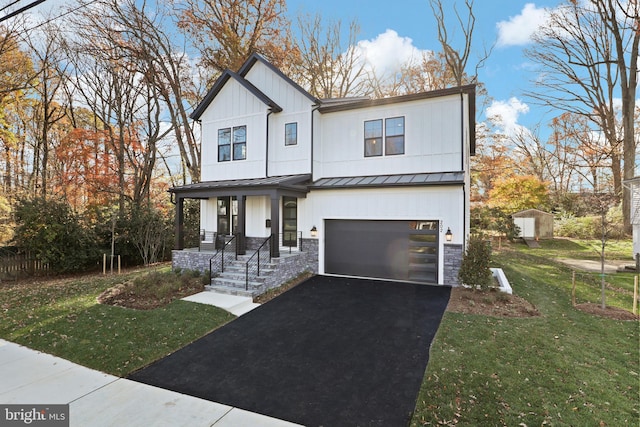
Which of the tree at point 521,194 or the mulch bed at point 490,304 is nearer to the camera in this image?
the mulch bed at point 490,304

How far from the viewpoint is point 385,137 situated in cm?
1109

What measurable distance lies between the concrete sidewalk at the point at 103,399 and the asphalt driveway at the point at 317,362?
185 mm

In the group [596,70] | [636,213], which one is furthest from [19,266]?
[596,70]

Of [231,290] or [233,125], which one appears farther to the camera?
[233,125]

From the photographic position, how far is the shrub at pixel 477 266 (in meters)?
Result: 8.30

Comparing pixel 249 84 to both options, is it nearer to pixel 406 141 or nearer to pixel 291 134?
pixel 291 134

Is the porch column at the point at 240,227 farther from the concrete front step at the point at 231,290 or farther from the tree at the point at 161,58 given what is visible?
the tree at the point at 161,58

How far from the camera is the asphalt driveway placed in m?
3.90

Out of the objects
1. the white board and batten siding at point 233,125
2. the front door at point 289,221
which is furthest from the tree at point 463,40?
the front door at point 289,221

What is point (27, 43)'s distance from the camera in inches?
663

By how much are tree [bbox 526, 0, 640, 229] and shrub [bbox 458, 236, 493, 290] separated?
16959 mm

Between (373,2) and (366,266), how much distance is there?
13.8 meters

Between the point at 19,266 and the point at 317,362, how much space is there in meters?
14.4

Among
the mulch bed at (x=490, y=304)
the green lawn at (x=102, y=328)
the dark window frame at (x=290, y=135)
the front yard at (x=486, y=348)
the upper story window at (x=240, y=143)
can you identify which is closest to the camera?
the front yard at (x=486, y=348)
